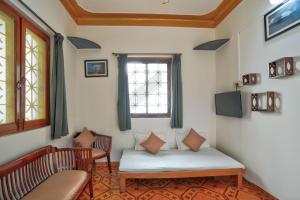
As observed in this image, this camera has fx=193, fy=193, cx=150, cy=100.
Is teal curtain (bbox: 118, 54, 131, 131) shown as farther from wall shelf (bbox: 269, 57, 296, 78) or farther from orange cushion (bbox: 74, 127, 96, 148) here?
wall shelf (bbox: 269, 57, 296, 78)

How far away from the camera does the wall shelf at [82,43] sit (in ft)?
11.6

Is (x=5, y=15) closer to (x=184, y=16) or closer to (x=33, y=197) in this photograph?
(x=33, y=197)

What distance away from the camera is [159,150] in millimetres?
3814

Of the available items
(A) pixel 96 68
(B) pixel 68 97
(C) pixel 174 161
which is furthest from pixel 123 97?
(C) pixel 174 161

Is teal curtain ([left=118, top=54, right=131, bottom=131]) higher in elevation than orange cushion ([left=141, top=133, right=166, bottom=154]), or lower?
higher

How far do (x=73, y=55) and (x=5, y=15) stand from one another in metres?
1.94

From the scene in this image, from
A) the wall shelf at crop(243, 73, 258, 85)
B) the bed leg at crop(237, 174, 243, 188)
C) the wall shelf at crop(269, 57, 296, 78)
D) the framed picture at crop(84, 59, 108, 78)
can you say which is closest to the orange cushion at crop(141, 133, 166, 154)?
the bed leg at crop(237, 174, 243, 188)

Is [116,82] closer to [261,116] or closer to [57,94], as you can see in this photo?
[57,94]

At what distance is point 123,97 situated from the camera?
13.2ft

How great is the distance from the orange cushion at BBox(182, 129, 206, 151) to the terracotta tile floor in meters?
0.66

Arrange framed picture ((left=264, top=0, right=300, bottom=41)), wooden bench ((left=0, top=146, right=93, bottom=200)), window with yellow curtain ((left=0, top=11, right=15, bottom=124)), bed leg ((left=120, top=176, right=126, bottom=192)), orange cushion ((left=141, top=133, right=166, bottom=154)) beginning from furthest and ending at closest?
orange cushion ((left=141, top=133, right=166, bottom=154)) → bed leg ((left=120, top=176, right=126, bottom=192)) → framed picture ((left=264, top=0, right=300, bottom=41)) → window with yellow curtain ((left=0, top=11, right=15, bottom=124)) → wooden bench ((left=0, top=146, right=93, bottom=200))

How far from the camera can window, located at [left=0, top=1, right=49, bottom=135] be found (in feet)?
6.48

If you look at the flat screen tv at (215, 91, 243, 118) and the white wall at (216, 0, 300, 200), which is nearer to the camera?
the white wall at (216, 0, 300, 200)

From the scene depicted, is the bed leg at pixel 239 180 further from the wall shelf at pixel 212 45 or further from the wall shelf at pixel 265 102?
the wall shelf at pixel 212 45
